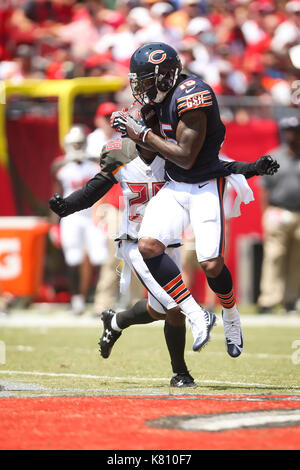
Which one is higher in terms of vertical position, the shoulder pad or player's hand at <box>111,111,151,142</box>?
player's hand at <box>111,111,151,142</box>

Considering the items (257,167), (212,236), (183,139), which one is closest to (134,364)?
(212,236)

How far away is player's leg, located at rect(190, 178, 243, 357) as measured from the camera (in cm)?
605

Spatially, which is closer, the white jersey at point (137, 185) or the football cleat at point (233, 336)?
the football cleat at point (233, 336)

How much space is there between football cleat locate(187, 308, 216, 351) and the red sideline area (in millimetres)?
353

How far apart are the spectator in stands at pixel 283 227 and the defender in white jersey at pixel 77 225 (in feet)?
6.76

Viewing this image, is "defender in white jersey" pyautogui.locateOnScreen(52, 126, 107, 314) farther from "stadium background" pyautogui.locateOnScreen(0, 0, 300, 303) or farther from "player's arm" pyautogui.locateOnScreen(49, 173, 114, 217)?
"player's arm" pyautogui.locateOnScreen(49, 173, 114, 217)

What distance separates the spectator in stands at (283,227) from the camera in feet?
39.5

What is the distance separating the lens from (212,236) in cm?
604

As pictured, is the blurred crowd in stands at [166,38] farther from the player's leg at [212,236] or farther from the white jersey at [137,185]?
the player's leg at [212,236]

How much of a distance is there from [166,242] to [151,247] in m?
0.10

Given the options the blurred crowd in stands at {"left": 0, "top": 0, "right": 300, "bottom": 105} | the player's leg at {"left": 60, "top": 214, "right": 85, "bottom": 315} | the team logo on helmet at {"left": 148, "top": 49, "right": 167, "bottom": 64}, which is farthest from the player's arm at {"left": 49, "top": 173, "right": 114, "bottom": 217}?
the blurred crowd in stands at {"left": 0, "top": 0, "right": 300, "bottom": 105}

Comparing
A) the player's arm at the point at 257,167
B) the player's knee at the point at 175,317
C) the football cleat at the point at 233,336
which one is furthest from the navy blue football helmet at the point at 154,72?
the football cleat at the point at 233,336
